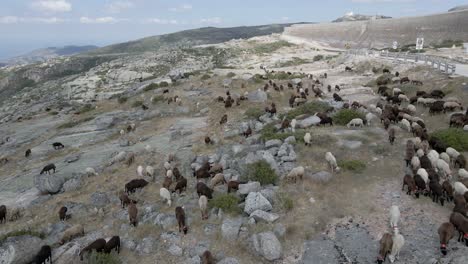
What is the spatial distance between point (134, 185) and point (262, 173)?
257 inches

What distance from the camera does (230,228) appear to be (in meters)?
13.2

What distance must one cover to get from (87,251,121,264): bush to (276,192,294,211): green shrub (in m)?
6.42

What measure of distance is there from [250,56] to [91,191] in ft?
247

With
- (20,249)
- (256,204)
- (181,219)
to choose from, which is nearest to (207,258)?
(181,219)

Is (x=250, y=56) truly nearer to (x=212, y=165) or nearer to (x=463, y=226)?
(x=212, y=165)

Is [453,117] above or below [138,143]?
above

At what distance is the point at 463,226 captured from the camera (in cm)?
1148

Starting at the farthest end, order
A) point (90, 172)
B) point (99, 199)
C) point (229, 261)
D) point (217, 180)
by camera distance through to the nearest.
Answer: point (90, 172) → point (99, 199) → point (217, 180) → point (229, 261)

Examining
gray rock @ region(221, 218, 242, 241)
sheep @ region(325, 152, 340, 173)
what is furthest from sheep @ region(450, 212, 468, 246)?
gray rock @ region(221, 218, 242, 241)

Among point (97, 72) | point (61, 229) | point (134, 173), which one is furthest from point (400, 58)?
point (97, 72)

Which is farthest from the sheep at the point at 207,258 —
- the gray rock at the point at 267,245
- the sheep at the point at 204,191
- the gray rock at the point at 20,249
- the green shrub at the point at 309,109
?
the green shrub at the point at 309,109

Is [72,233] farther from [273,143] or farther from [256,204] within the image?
[273,143]

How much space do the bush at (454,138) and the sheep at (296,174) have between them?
25.8 feet

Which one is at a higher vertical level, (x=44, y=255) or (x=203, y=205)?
(x=203, y=205)
